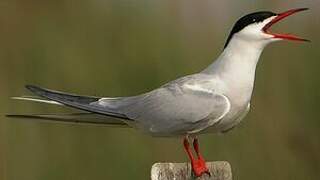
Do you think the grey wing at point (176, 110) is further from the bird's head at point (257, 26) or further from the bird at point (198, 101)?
the bird's head at point (257, 26)

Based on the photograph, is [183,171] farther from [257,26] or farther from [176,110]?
[257,26]

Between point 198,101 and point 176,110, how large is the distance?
2.7 inches

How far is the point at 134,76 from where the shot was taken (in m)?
3.12

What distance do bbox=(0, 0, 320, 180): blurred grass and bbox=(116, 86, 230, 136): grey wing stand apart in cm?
79

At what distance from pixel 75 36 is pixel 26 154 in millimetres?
643

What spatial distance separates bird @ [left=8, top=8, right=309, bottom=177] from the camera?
2.06m

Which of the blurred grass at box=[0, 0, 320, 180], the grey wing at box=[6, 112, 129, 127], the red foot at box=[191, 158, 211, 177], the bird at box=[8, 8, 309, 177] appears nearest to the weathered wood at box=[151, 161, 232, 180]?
the red foot at box=[191, 158, 211, 177]

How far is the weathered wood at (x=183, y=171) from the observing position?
179cm

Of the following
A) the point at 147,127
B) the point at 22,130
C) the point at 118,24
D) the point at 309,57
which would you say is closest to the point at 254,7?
the point at 309,57

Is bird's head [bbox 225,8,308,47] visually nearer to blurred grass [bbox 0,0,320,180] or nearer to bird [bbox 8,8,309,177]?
bird [bbox 8,8,309,177]

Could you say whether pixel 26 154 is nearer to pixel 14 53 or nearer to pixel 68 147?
pixel 68 147

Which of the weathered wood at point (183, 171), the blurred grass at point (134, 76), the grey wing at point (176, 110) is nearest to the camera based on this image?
the weathered wood at point (183, 171)

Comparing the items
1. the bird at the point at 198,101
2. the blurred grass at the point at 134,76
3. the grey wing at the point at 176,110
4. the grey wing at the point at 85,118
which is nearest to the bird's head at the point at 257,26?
the bird at the point at 198,101

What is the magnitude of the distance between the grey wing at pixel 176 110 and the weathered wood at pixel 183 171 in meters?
0.19
